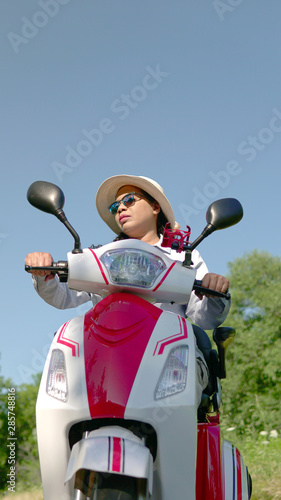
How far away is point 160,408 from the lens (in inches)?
69.7

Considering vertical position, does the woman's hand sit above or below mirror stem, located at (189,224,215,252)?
below

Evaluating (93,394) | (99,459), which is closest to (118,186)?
(93,394)

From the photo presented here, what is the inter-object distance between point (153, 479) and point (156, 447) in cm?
11

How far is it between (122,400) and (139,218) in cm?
172

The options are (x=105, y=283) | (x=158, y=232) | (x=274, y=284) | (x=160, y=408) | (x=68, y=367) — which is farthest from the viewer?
(x=274, y=284)

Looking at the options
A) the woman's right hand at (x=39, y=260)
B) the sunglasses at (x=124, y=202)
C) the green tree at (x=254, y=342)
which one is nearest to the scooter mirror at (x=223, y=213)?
the woman's right hand at (x=39, y=260)

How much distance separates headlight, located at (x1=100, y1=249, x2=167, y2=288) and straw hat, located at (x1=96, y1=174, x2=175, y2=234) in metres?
1.33

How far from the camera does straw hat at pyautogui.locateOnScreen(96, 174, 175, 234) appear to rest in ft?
11.2

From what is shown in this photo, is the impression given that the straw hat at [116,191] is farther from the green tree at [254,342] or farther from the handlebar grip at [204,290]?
the green tree at [254,342]

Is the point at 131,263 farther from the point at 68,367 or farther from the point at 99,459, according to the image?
the point at 99,459

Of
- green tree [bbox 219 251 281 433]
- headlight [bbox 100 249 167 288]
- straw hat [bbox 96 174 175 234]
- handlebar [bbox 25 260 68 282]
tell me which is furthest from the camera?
green tree [bbox 219 251 281 433]

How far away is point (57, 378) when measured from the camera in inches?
75.6

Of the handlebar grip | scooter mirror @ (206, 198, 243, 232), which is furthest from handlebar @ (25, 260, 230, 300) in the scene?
scooter mirror @ (206, 198, 243, 232)

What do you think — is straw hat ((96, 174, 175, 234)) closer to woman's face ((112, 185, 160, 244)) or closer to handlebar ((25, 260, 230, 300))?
woman's face ((112, 185, 160, 244))
